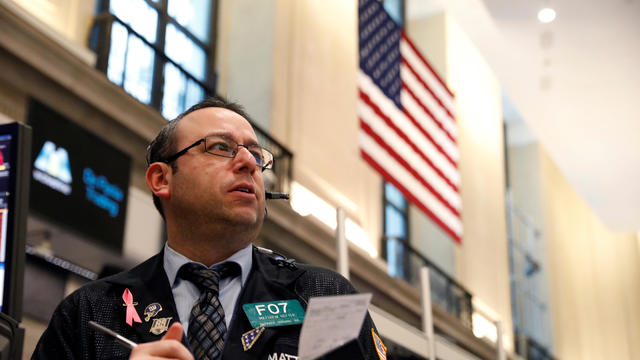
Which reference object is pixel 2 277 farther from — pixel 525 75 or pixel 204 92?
pixel 525 75

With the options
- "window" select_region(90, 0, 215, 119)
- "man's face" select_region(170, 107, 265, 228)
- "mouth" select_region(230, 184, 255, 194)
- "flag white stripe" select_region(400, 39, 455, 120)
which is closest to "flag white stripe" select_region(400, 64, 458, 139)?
"flag white stripe" select_region(400, 39, 455, 120)

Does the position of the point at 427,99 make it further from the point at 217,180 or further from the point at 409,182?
the point at 217,180

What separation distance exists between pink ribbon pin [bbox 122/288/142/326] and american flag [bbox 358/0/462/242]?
787 centimetres

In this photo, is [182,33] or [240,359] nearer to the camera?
[240,359]

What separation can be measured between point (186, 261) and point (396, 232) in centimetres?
1266

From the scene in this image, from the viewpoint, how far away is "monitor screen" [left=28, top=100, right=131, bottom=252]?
6.20 m

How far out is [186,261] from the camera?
2086mm

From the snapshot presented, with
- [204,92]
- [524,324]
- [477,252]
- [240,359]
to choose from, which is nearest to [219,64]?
[204,92]

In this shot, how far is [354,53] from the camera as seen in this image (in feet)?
40.5

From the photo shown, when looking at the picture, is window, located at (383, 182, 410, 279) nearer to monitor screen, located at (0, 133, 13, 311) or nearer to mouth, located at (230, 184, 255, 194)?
monitor screen, located at (0, 133, 13, 311)

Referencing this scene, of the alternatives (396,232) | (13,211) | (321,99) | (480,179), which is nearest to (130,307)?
(13,211)

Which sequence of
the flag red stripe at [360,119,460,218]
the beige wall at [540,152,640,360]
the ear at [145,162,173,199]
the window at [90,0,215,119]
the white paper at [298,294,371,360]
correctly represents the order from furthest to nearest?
the beige wall at [540,152,640,360] → the flag red stripe at [360,119,460,218] → the window at [90,0,215,119] → the ear at [145,162,173,199] → the white paper at [298,294,371,360]

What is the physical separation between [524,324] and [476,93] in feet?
19.0

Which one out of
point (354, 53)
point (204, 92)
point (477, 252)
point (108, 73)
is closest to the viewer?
point (108, 73)
